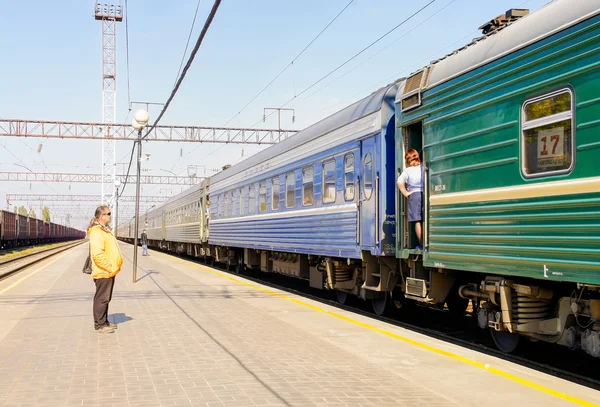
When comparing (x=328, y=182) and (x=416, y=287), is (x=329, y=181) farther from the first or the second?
(x=416, y=287)

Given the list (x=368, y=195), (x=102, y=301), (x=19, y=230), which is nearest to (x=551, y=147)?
(x=368, y=195)

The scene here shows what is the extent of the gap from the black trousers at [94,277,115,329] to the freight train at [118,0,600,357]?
151 inches

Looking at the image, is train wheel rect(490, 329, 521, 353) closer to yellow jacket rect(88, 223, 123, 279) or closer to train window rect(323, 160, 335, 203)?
train window rect(323, 160, 335, 203)

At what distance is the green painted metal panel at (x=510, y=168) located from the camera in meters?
5.75

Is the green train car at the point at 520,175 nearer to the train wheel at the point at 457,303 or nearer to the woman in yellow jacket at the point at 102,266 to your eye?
the train wheel at the point at 457,303

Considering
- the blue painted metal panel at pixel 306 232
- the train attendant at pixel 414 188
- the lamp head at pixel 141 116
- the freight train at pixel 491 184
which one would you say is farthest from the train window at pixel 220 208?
the train attendant at pixel 414 188

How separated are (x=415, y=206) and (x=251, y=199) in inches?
400

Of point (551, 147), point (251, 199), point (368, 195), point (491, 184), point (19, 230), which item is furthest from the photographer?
point (19, 230)

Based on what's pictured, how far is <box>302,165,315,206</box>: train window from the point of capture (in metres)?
13.3

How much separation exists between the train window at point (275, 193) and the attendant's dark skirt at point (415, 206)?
714 cm

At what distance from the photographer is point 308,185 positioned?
534 inches

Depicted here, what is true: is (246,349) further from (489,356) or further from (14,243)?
(14,243)

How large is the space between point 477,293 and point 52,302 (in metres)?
8.20

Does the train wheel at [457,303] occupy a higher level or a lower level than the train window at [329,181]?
lower
